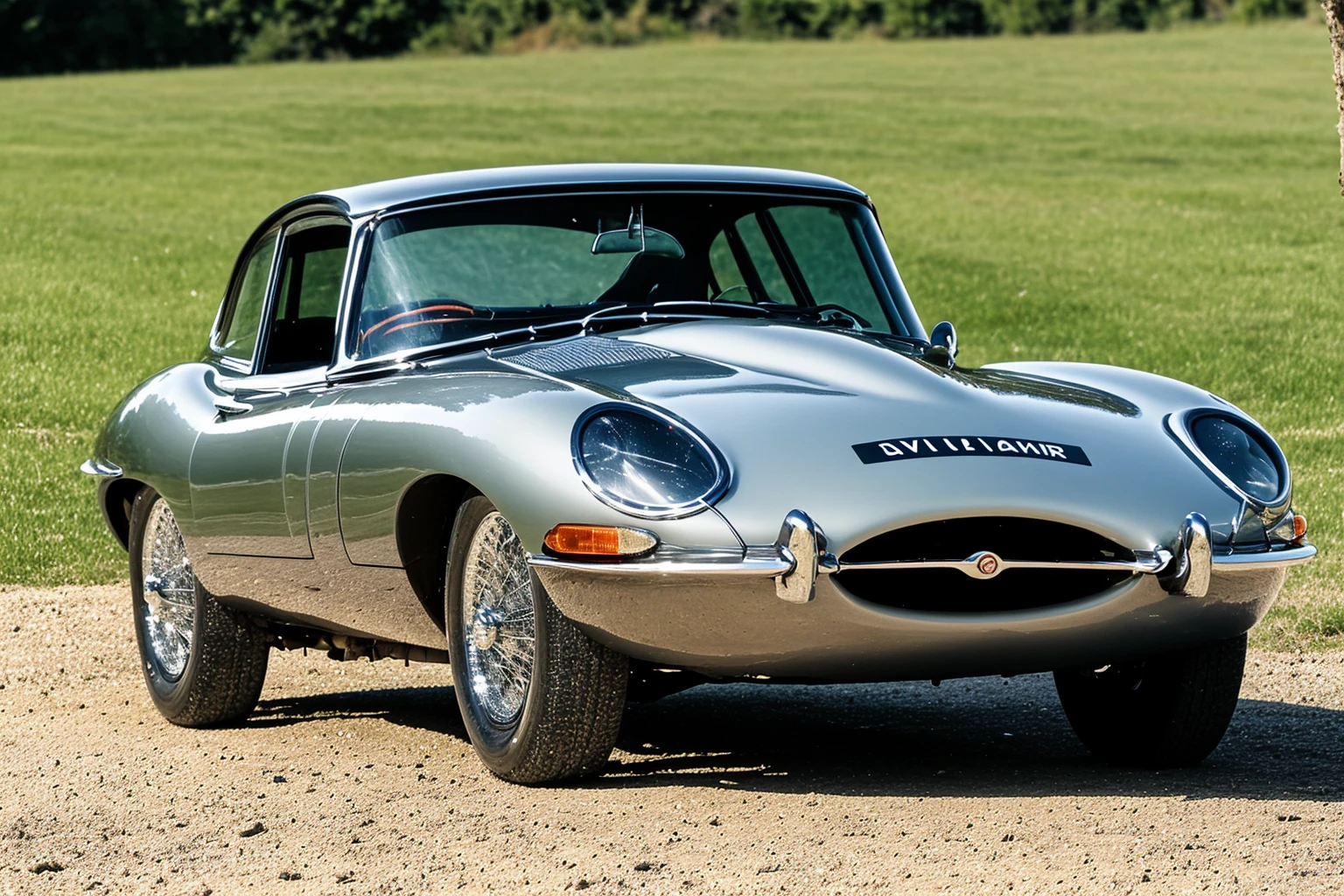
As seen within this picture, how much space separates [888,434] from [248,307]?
9.83 ft

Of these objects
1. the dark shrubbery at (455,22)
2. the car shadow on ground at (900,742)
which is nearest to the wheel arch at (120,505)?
the car shadow on ground at (900,742)

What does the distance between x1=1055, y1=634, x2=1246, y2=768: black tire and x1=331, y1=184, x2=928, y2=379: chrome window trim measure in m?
1.31

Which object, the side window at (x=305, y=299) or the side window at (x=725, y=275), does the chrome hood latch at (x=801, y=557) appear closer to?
the side window at (x=725, y=275)

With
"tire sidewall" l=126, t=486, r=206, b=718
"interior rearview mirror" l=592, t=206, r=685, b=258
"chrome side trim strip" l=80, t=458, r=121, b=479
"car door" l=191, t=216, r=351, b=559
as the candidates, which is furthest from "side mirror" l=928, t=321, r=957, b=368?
"chrome side trim strip" l=80, t=458, r=121, b=479

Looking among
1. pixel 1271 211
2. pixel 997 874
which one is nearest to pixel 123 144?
pixel 1271 211

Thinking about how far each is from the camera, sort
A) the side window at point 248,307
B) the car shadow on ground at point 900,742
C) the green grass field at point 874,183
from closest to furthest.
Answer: the car shadow on ground at point 900,742, the side window at point 248,307, the green grass field at point 874,183

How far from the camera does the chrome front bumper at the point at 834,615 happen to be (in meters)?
4.38

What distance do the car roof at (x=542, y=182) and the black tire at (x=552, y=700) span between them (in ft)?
4.48

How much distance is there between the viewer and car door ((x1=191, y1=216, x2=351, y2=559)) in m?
5.71

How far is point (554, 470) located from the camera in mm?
4535

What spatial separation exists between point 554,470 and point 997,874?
1.34 metres

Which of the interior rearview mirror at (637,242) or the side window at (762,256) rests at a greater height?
the interior rearview mirror at (637,242)

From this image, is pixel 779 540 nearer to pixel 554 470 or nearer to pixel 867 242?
pixel 554 470

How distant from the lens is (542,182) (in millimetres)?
6016
